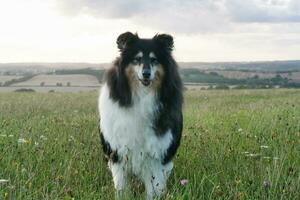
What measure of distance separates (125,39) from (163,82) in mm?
723

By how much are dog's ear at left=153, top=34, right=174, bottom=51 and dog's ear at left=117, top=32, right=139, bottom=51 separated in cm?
28

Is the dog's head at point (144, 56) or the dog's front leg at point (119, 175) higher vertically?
the dog's head at point (144, 56)

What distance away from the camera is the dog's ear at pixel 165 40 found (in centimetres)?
624

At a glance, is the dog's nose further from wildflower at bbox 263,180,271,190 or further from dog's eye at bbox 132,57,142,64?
wildflower at bbox 263,180,271,190

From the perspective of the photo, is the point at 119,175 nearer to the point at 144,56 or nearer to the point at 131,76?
the point at 131,76

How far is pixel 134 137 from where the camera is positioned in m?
5.71

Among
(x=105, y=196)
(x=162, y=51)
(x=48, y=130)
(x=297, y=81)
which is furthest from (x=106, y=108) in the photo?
(x=297, y=81)

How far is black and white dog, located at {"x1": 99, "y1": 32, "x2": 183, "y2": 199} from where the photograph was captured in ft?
18.7

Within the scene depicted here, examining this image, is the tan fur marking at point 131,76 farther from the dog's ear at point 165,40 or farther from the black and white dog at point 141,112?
the dog's ear at point 165,40

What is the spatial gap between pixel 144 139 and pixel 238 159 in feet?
4.23

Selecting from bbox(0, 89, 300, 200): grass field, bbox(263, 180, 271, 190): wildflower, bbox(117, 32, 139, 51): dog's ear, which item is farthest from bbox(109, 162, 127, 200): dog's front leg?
bbox(263, 180, 271, 190): wildflower

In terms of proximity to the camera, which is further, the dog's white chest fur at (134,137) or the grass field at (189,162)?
the dog's white chest fur at (134,137)

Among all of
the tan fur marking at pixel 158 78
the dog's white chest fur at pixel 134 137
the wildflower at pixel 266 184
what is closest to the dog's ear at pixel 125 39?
the tan fur marking at pixel 158 78

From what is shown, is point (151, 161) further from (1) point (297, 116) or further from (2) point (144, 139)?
(1) point (297, 116)
